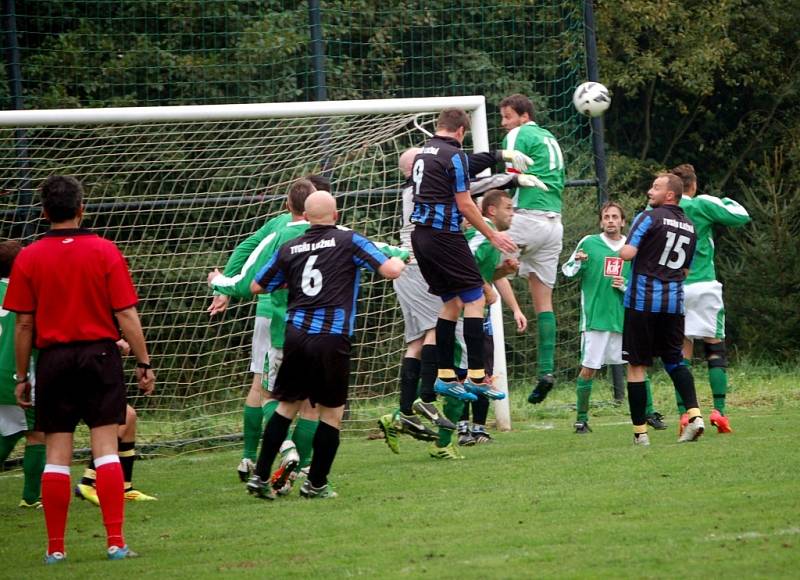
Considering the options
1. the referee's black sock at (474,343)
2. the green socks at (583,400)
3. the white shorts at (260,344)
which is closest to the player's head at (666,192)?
the referee's black sock at (474,343)

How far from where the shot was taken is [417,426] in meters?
8.94

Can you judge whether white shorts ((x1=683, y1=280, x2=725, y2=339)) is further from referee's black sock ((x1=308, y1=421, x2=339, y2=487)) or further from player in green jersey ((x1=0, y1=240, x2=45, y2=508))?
player in green jersey ((x1=0, y1=240, x2=45, y2=508))

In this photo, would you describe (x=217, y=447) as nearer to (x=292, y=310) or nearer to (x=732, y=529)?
(x=292, y=310)

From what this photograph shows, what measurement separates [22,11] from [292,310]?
32.8ft

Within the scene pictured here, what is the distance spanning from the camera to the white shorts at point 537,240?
33.9ft

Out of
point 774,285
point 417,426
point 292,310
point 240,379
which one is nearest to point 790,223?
point 774,285

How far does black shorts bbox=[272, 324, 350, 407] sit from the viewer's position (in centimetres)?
716

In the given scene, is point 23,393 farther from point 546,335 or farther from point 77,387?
point 546,335

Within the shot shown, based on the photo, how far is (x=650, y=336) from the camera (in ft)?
29.2

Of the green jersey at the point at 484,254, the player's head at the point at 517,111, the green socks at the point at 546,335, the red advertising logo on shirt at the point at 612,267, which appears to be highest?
the player's head at the point at 517,111

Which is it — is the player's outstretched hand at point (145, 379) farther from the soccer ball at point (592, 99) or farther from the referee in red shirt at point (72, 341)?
the soccer ball at point (592, 99)

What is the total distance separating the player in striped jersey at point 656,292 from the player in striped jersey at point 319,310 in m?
2.40

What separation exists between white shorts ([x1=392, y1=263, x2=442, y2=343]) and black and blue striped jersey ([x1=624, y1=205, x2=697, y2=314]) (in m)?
1.66

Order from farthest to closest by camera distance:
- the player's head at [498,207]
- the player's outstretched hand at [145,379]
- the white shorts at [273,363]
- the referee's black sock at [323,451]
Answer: the player's head at [498,207], the white shorts at [273,363], the referee's black sock at [323,451], the player's outstretched hand at [145,379]
